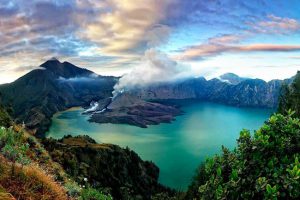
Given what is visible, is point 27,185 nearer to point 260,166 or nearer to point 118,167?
point 260,166

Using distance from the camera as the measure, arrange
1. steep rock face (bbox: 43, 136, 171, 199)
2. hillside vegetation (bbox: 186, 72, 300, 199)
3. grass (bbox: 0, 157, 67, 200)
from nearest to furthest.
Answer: hillside vegetation (bbox: 186, 72, 300, 199) → grass (bbox: 0, 157, 67, 200) → steep rock face (bbox: 43, 136, 171, 199)

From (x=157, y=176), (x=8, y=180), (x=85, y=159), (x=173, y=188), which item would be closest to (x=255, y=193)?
(x=8, y=180)

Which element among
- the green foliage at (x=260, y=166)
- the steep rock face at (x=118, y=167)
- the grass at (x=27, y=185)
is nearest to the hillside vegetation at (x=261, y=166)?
the green foliage at (x=260, y=166)

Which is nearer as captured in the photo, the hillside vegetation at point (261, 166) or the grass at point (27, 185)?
the hillside vegetation at point (261, 166)

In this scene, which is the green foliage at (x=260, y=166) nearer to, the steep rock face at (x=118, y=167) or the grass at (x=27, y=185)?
the grass at (x=27, y=185)

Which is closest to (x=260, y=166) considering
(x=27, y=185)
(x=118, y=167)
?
(x=27, y=185)

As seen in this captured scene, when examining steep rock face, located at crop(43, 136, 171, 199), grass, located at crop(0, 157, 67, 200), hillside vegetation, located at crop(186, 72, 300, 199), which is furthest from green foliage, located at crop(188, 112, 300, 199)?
steep rock face, located at crop(43, 136, 171, 199)

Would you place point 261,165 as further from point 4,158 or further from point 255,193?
point 4,158

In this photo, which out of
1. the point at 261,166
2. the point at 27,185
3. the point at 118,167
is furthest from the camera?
the point at 118,167

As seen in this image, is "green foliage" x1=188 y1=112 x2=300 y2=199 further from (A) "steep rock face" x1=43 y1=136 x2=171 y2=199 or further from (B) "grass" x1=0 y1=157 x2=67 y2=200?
(A) "steep rock face" x1=43 y1=136 x2=171 y2=199
